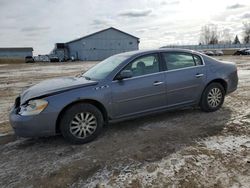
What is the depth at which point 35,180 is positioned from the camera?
310cm

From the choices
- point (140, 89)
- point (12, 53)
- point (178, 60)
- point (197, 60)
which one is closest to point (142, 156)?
point (140, 89)

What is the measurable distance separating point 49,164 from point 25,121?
86 cm

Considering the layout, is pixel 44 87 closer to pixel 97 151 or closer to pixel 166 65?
pixel 97 151

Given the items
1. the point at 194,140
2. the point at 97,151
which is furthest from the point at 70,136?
the point at 194,140

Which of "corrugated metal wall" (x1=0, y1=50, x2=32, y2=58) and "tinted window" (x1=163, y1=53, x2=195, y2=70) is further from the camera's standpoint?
"corrugated metal wall" (x1=0, y1=50, x2=32, y2=58)

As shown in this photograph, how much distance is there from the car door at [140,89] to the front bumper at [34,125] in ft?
3.95

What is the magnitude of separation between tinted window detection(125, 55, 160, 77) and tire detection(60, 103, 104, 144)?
1.12m

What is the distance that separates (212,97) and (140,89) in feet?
6.65

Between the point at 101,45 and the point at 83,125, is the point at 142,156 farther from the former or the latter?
the point at 101,45

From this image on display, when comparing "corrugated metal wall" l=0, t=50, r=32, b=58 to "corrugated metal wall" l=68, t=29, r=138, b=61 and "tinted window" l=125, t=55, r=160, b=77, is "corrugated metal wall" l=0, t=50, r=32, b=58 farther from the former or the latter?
"tinted window" l=125, t=55, r=160, b=77

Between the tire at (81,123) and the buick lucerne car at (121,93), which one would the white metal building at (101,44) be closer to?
the buick lucerne car at (121,93)

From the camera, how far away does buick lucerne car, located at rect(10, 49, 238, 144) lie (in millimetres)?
3947

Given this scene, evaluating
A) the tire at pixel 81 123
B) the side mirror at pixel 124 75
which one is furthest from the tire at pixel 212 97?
the tire at pixel 81 123

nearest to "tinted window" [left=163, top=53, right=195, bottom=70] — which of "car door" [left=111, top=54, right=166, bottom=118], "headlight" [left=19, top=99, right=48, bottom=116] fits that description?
"car door" [left=111, top=54, right=166, bottom=118]
